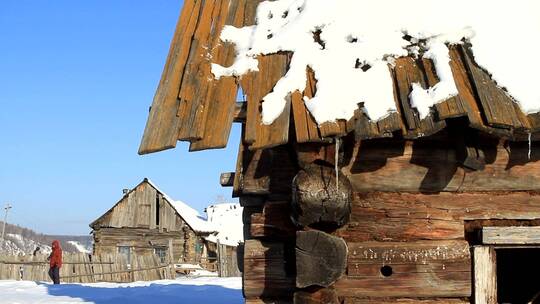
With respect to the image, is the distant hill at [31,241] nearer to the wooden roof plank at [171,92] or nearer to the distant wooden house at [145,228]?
the distant wooden house at [145,228]

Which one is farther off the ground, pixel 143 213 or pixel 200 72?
pixel 200 72

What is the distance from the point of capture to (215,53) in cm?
489

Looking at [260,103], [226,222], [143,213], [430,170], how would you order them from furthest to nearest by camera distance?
[226,222] < [143,213] < [430,170] < [260,103]

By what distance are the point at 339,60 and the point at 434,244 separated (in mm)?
1318

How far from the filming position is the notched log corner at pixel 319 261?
4258 mm

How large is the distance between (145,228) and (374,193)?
107 ft

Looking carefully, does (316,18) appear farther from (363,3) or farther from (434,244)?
(434,244)

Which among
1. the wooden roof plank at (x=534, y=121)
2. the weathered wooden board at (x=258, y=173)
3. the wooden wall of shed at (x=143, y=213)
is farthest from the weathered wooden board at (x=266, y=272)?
the wooden wall of shed at (x=143, y=213)

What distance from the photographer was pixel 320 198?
4227 millimetres

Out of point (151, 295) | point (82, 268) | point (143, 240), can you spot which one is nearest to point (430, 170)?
point (151, 295)

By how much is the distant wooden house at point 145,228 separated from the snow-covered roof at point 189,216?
0.07m

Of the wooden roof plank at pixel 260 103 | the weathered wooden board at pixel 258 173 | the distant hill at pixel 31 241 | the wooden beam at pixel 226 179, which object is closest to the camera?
the wooden roof plank at pixel 260 103

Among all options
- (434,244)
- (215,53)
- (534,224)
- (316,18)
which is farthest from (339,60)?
(534,224)

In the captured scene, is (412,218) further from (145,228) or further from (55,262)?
(145,228)
